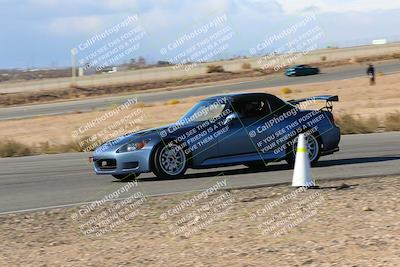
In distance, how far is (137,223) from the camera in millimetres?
9141

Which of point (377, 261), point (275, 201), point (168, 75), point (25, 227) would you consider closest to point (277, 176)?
point (275, 201)

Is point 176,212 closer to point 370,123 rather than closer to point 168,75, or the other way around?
point 370,123

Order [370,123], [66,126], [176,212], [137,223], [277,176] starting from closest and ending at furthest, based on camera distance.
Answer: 1. [137,223]
2. [176,212]
3. [277,176]
4. [370,123]
5. [66,126]

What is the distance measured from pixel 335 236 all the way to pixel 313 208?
172cm

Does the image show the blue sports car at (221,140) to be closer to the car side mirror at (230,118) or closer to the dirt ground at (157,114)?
the car side mirror at (230,118)

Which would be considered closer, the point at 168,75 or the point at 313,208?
the point at 313,208

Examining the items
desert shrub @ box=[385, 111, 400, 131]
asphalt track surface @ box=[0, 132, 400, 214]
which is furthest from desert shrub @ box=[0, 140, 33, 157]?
desert shrub @ box=[385, 111, 400, 131]

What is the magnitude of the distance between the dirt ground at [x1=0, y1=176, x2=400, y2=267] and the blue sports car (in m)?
1.93

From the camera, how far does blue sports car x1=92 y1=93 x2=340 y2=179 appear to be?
12992mm

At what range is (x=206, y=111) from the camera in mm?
13617

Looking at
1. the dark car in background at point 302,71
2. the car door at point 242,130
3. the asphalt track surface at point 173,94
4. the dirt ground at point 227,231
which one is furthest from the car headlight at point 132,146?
the dark car in background at point 302,71

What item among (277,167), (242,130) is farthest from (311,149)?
(242,130)

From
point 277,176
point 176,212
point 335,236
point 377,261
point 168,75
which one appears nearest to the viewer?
point 377,261

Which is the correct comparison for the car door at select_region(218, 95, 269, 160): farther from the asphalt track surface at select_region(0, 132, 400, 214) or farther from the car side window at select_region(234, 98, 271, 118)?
the asphalt track surface at select_region(0, 132, 400, 214)
